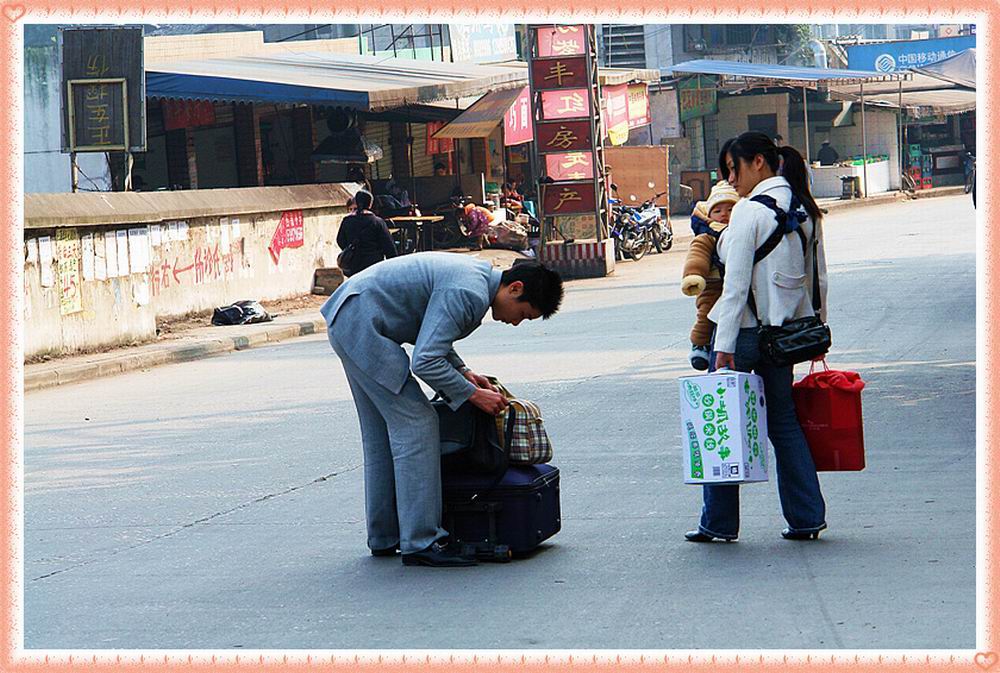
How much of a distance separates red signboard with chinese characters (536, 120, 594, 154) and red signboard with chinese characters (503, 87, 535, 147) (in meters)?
4.18

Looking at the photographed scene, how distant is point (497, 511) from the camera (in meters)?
6.36

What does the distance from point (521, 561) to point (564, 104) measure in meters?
19.0

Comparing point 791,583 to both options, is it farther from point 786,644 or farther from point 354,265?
point 354,265

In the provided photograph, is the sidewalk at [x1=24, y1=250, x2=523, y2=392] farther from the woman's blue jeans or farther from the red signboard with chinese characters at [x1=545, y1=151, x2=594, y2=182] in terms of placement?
the woman's blue jeans

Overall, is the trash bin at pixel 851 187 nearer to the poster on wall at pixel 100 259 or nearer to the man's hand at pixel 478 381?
the poster on wall at pixel 100 259

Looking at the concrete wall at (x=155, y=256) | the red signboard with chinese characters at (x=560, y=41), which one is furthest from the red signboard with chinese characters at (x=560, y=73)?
the concrete wall at (x=155, y=256)

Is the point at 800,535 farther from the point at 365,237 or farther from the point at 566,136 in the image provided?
the point at 566,136

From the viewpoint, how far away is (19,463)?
19.2ft

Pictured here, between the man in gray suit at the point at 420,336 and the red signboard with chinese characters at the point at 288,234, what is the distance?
15.5 metres

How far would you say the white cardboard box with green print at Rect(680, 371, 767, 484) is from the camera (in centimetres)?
616

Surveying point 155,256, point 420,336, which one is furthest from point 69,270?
point 420,336

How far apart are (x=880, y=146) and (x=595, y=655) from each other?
1657 inches

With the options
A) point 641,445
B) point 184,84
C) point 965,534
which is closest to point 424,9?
point 965,534

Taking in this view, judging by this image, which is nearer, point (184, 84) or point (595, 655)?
point (595, 655)
